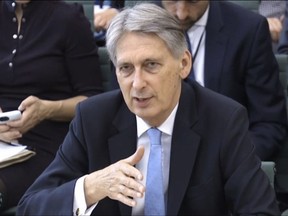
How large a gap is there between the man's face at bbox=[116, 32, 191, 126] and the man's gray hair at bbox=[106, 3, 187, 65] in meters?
0.02

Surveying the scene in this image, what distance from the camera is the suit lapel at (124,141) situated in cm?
240

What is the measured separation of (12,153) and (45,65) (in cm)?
52

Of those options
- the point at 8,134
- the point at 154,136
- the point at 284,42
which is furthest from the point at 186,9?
the point at 154,136

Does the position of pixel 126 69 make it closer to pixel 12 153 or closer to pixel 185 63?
pixel 185 63

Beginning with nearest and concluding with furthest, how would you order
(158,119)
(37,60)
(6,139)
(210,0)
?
Result: (158,119), (6,139), (37,60), (210,0)

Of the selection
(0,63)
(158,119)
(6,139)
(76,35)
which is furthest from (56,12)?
(158,119)

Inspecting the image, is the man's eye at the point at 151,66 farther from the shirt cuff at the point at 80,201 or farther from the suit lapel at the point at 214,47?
the suit lapel at the point at 214,47

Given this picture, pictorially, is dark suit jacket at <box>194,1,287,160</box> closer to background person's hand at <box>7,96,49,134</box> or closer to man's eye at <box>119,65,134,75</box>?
background person's hand at <box>7,96,49,134</box>

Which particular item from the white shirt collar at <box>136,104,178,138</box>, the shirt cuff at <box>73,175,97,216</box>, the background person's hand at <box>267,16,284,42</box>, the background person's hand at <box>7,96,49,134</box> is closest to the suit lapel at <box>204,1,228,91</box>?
the background person's hand at <box>7,96,49,134</box>

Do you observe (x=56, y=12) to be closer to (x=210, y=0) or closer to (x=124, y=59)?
(x=210, y=0)

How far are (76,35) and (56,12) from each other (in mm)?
151

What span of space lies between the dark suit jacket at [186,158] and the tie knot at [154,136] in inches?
2.1

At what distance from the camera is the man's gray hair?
2242 mm

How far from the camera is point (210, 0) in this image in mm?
3590
